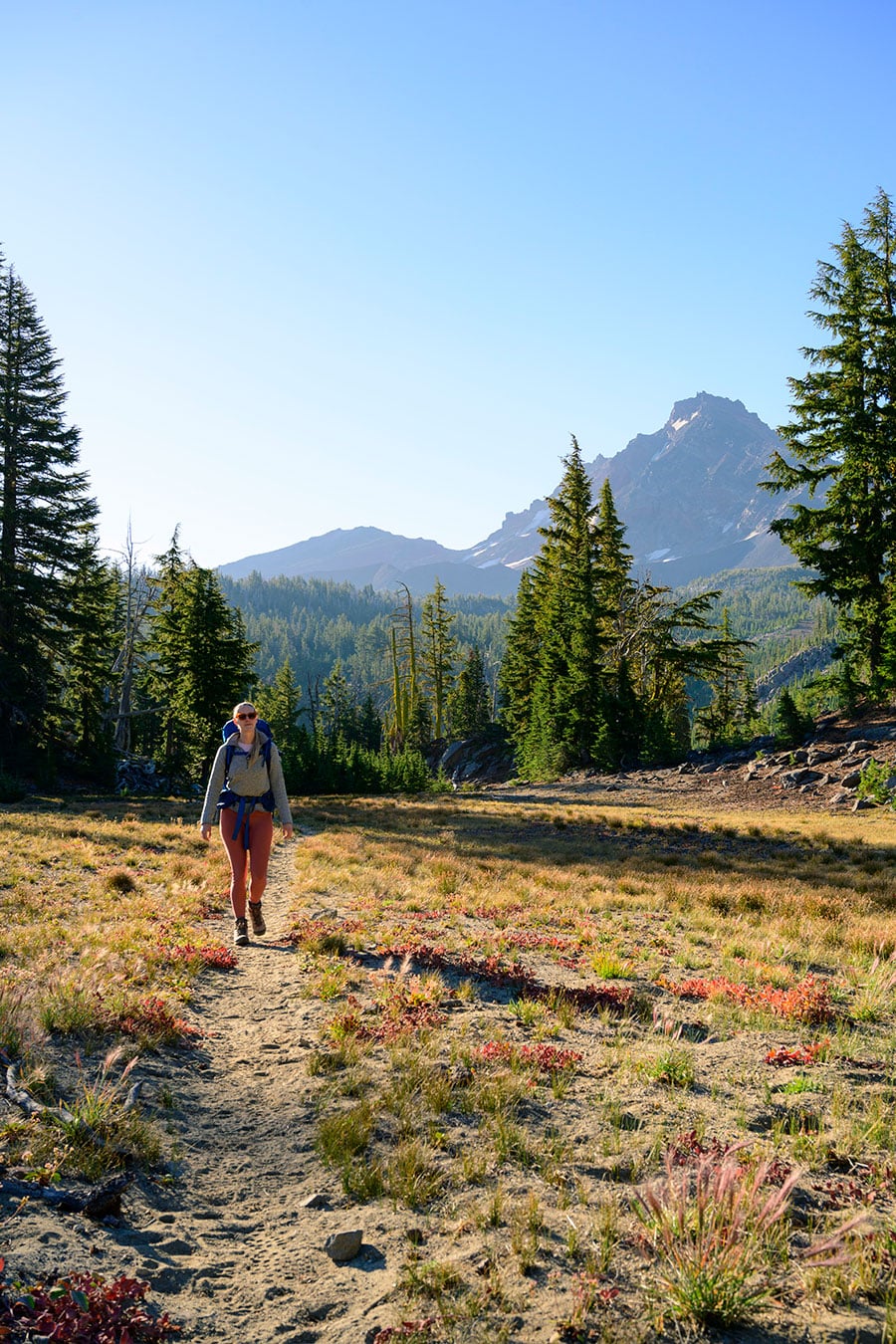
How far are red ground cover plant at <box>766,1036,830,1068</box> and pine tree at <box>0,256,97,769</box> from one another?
32.2 meters

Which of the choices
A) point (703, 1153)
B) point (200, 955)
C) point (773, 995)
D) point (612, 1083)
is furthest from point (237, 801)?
point (703, 1153)

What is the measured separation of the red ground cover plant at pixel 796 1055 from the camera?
208 inches

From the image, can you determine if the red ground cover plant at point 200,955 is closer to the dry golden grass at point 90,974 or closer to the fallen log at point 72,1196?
the dry golden grass at point 90,974

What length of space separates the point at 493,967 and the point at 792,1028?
284 cm

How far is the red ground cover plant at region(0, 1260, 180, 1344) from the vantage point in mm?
2350

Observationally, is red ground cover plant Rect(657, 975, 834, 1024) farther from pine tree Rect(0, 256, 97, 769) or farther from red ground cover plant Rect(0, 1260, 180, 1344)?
pine tree Rect(0, 256, 97, 769)

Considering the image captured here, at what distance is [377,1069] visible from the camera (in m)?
5.15

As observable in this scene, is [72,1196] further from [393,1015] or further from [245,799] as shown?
[245,799]

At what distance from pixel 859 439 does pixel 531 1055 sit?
32550 millimetres

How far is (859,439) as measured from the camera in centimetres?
3033

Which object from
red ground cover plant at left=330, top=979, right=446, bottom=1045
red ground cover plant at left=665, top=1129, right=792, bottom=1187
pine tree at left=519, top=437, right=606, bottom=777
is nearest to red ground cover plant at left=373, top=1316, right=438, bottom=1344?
red ground cover plant at left=665, top=1129, right=792, bottom=1187

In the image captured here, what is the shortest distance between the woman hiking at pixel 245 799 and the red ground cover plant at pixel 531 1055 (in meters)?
3.80

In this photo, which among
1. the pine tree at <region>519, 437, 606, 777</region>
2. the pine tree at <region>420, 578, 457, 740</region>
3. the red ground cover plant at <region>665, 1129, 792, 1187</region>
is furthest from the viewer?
the pine tree at <region>420, 578, 457, 740</region>

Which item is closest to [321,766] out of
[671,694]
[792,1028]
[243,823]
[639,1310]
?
[671,694]
